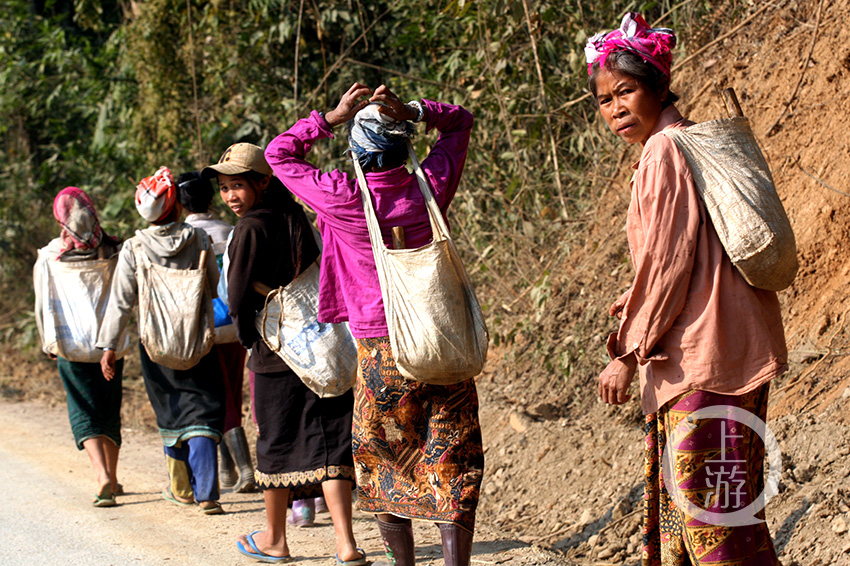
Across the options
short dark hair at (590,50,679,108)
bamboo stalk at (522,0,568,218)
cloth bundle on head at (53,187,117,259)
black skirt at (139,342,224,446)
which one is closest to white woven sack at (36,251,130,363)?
cloth bundle on head at (53,187,117,259)

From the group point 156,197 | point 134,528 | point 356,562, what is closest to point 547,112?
point 156,197

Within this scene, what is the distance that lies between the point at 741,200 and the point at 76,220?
4.25 meters

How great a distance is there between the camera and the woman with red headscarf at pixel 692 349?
7.60ft

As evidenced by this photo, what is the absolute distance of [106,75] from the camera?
1068 cm

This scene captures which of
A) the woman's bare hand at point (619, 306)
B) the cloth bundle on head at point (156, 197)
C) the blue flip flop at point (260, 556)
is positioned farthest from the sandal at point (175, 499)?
the woman's bare hand at point (619, 306)

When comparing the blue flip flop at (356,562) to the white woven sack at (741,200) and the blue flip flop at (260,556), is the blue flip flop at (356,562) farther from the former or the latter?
the white woven sack at (741,200)

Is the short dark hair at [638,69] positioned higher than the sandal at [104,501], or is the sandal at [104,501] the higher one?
the short dark hair at [638,69]

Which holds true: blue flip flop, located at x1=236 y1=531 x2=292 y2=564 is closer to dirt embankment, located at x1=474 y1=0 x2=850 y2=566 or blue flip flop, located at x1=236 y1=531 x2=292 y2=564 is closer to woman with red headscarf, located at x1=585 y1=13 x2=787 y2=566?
dirt embankment, located at x1=474 y1=0 x2=850 y2=566

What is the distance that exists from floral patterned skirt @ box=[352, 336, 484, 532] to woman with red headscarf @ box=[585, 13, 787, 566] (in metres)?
0.87

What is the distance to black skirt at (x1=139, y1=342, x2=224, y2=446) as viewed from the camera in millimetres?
4906

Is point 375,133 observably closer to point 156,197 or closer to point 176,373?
point 156,197

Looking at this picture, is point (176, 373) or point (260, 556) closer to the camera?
point (260, 556)

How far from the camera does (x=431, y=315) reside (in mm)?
2967

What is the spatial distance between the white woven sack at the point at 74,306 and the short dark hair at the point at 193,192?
2.07ft
